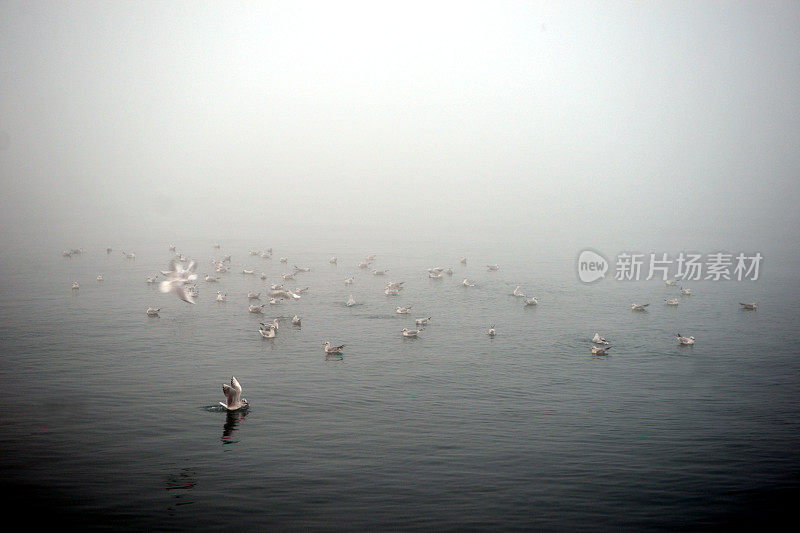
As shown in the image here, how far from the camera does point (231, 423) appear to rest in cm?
3344

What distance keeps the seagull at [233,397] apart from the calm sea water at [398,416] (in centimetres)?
65

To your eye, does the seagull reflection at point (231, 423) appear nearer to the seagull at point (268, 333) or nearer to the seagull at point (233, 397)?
the seagull at point (233, 397)

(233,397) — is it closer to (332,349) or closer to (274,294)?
(332,349)

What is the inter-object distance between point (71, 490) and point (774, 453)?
2844 cm

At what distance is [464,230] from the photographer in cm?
15225

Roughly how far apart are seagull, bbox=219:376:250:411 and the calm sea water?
2.12ft

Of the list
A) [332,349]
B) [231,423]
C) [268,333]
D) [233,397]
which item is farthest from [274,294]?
[231,423]

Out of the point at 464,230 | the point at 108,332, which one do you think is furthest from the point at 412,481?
the point at 464,230

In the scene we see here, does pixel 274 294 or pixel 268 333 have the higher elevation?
pixel 274 294

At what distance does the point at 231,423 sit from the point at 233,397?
145cm

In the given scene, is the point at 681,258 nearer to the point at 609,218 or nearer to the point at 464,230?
the point at 464,230

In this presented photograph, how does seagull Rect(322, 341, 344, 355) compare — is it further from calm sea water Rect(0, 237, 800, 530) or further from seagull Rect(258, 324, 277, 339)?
seagull Rect(258, 324, 277, 339)

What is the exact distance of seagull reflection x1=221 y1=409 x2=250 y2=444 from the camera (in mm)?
31500

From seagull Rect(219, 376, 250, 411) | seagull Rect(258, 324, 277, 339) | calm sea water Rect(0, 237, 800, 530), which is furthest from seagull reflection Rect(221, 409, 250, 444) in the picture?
seagull Rect(258, 324, 277, 339)
